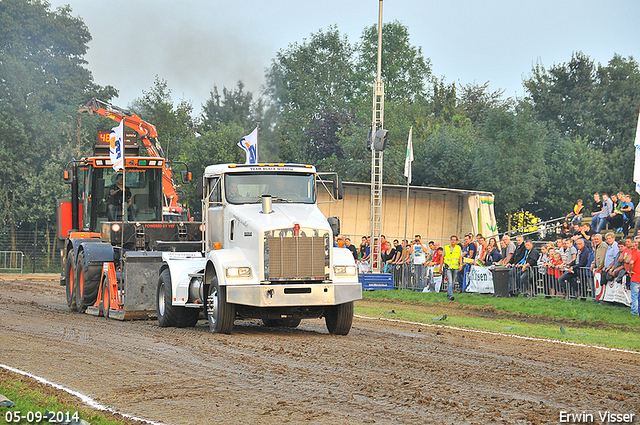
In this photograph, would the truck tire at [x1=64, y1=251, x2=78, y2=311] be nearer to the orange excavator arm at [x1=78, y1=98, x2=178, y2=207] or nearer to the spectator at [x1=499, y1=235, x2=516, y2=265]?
the orange excavator arm at [x1=78, y1=98, x2=178, y2=207]

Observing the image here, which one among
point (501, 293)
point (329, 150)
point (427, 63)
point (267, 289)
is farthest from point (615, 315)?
point (427, 63)

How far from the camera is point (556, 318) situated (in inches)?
770

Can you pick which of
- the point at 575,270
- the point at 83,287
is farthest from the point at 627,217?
the point at 83,287

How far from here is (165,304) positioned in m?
15.6

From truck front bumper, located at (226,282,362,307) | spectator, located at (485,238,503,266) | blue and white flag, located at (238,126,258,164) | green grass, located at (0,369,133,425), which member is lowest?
green grass, located at (0,369,133,425)

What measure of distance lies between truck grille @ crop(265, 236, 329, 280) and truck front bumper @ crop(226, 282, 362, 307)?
7.4 inches

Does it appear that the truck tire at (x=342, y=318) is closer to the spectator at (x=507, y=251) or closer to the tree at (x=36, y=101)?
the spectator at (x=507, y=251)

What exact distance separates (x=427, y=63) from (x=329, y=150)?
13.5 meters

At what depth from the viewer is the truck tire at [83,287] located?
1870cm

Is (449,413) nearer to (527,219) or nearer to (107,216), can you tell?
(107,216)

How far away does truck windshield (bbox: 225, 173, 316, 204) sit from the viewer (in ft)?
48.5

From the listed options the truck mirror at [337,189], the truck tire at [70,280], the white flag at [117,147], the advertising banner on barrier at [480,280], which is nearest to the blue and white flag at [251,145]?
the advertising banner on barrier at [480,280]

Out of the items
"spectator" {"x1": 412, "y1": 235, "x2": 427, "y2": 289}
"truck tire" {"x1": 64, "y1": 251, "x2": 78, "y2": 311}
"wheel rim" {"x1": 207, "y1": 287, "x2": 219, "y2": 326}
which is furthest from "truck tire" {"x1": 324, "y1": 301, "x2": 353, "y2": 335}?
"spectator" {"x1": 412, "y1": 235, "x2": 427, "y2": 289}

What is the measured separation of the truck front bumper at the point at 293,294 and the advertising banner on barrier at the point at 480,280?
35.9 feet
